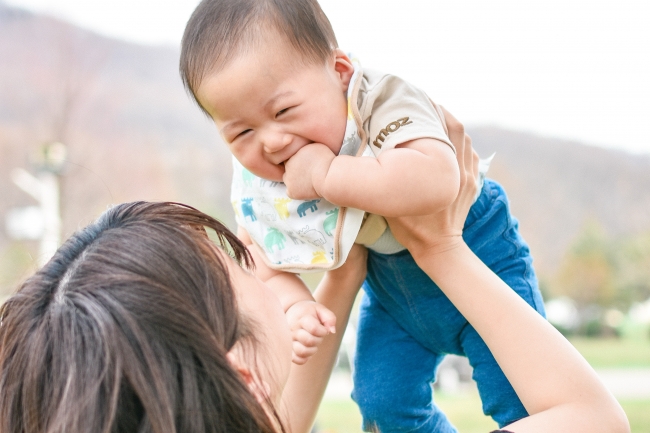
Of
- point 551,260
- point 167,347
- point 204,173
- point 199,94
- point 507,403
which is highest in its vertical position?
point 199,94

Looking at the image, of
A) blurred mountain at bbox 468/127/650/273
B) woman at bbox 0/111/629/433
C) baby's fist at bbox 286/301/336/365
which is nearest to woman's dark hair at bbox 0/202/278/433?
woman at bbox 0/111/629/433

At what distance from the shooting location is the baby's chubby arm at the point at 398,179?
0.93 meters

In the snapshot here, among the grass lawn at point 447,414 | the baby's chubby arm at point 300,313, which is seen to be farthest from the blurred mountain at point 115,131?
the baby's chubby arm at point 300,313

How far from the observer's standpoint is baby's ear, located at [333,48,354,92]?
1094 millimetres

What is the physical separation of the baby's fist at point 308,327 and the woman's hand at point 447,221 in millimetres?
183

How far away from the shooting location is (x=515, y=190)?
13.1m

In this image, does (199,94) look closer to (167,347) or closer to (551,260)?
(167,347)

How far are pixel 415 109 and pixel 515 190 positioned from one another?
12689 mm

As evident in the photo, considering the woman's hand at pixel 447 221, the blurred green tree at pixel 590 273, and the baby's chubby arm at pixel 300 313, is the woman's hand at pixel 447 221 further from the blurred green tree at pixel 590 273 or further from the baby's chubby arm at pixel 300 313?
the blurred green tree at pixel 590 273

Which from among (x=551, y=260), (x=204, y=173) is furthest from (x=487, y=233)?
(x=551, y=260)

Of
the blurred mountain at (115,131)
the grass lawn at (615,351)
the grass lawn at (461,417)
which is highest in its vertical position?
the blurred mountain at (115,131)

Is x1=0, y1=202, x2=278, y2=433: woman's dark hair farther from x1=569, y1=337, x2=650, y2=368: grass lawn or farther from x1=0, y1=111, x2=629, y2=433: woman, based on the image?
x1=569, y1=337, x2=650, y2=368: grass lawn

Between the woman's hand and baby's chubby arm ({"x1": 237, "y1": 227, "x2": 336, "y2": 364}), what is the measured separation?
0.60 feet

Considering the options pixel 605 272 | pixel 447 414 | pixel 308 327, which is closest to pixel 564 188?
pixel 605 272
